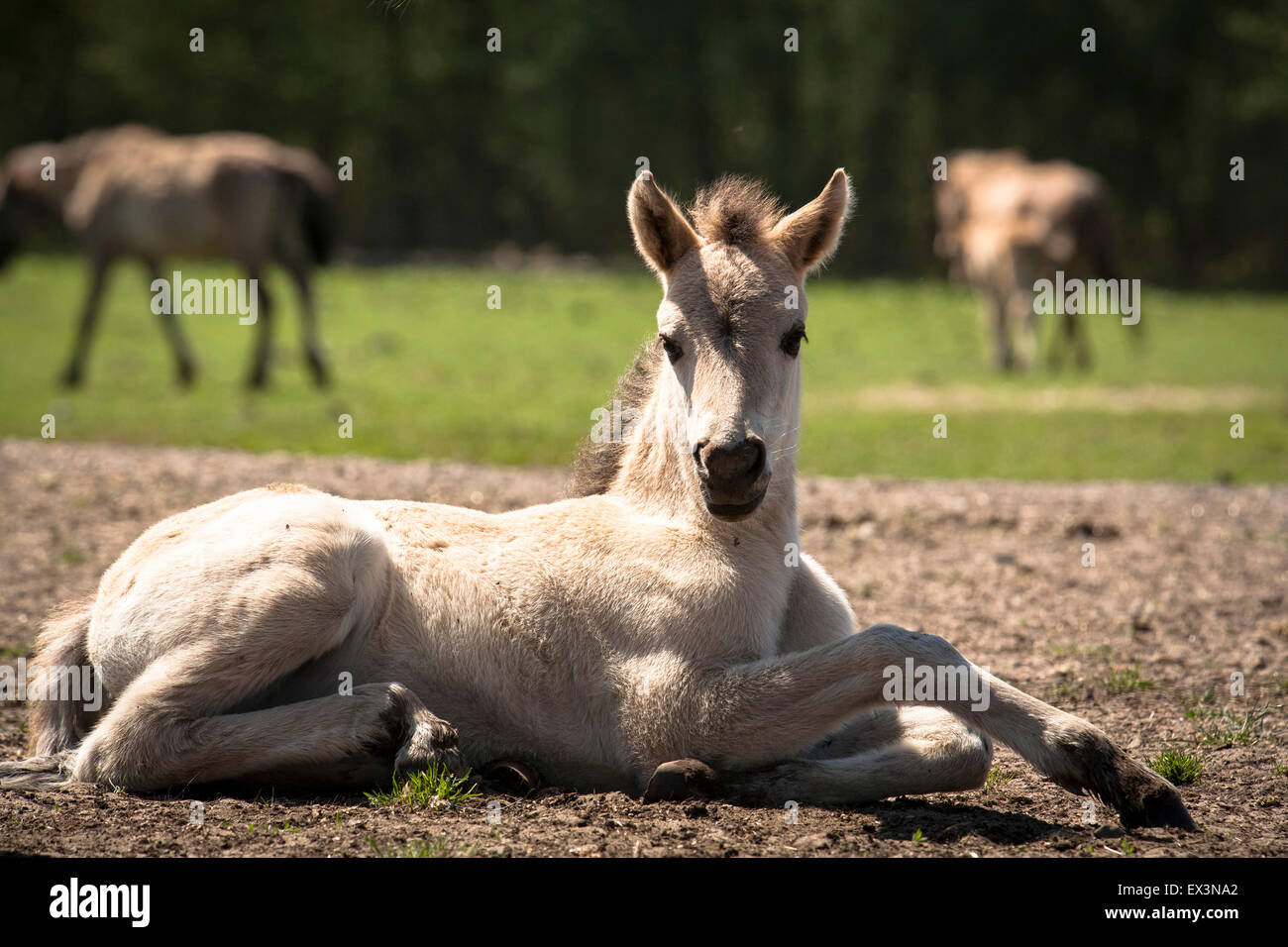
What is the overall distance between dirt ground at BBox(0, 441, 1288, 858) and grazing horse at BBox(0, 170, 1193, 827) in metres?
0.20

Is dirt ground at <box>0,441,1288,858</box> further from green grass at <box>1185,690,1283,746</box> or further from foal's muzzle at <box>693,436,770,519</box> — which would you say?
foal's muzzle at <box>693,436,770,519</box>

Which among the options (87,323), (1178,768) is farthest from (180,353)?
(1178,768)

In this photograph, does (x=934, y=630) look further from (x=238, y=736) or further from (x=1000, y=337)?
(x=1000, y=337)

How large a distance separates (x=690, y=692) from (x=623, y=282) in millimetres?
30393

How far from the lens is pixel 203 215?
60.7ft

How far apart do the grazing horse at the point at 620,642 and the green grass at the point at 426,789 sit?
72mm

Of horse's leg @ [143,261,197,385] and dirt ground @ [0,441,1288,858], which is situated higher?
horse's leg @ [143,261,197,385]

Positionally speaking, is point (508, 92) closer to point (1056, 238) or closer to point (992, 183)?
point (992, 183)

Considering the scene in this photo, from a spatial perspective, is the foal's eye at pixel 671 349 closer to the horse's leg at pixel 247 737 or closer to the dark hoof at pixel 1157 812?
the horse's leg at pixel 247 737

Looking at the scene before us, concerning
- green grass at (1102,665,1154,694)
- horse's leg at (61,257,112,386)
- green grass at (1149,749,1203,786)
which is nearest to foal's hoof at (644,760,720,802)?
green grass at (1149,749,1203,786)

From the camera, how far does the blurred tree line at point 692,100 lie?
39.8m

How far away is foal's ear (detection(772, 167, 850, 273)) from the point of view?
5242 millimetres

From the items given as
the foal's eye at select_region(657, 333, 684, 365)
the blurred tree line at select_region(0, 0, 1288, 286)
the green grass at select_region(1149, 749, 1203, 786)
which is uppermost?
the blurred tree line at select_region(0, 0, 1288, 286)

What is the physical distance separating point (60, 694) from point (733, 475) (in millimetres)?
2989
